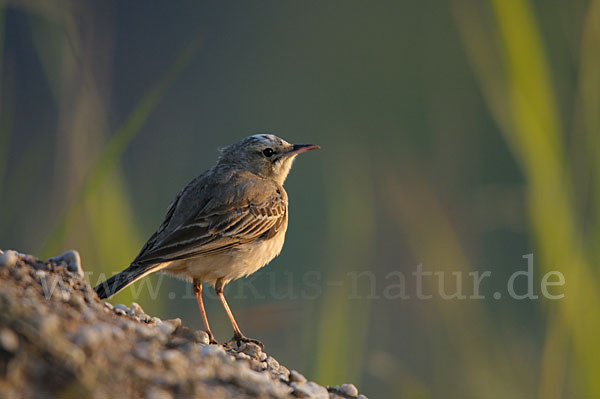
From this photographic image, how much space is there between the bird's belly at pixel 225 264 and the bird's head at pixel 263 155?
36.8 inches

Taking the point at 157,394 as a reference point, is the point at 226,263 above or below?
above

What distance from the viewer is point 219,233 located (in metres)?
5.80

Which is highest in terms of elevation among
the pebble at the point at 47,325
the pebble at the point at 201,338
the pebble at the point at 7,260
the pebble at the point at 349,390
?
the pebble at the point at 201,338

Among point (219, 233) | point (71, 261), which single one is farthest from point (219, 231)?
point (71, 261)

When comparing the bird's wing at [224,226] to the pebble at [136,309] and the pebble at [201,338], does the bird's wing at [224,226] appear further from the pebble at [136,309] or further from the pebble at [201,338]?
the pebble at [201,338]

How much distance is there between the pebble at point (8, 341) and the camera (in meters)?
2.87

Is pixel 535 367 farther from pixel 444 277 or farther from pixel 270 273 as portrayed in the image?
pixel 270 273

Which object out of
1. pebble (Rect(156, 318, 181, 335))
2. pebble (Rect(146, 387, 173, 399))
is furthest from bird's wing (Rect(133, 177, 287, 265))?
pebble (Rect(146, 387, 173, 399))

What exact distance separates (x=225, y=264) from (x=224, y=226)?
260mm

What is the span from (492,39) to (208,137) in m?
9.05

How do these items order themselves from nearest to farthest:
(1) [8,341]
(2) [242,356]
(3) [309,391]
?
(1) [8,341]
(3) [309,391]
(2) [242,356]

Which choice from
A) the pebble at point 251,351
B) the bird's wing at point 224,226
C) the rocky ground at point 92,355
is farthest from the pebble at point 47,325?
the bird's wing at point 224,226

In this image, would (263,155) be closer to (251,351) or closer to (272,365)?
(251,351)

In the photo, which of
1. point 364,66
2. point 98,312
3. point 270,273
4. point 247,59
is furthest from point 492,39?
point 247,59
